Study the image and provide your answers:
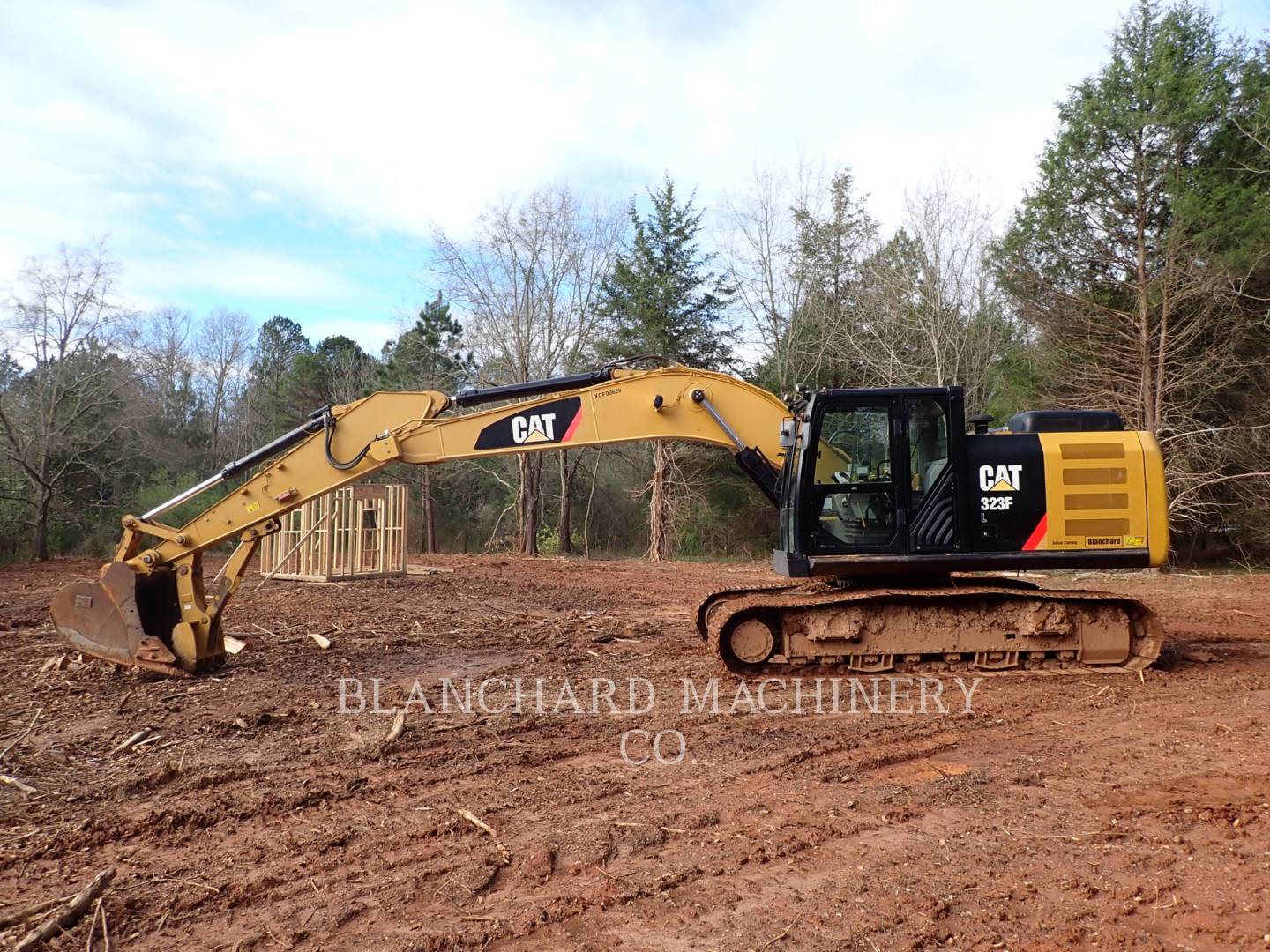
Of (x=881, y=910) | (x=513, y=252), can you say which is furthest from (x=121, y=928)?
(x=513, y=252)

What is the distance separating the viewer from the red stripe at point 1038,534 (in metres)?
7.88

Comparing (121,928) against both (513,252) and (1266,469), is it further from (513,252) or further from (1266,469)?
(513,252)

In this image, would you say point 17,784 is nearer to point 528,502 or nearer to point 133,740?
point 133,740

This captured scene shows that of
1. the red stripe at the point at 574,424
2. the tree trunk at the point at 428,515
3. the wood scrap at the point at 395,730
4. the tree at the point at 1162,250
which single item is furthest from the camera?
the tree trunk at the point at 428,515

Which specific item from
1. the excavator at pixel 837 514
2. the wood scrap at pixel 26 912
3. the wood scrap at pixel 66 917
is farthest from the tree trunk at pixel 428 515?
the wood scrap at pixel 26 912

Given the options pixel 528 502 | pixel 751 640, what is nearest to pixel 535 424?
pixel 751 640

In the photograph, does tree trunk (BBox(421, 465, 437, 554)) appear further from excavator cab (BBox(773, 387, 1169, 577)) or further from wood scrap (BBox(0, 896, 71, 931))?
wood scrap (BBox(0, 896, 71, 931))

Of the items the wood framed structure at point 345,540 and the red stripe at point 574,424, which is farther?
the wood framed structure at point 345,540

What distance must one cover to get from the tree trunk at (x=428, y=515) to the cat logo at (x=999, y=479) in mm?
27210

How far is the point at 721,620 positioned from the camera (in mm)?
8250

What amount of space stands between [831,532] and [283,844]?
5145 mm

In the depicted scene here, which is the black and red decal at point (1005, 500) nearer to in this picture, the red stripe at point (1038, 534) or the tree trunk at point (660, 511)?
the red stripe at point (1038, 534)

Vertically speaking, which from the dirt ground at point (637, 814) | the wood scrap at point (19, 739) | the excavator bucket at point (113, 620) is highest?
the excavator bucket at point (113, 620)

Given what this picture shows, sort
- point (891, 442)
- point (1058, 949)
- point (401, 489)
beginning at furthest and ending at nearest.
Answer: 1. point (401, 489)
2. point (891, 442)
3. point (1058, 949)
